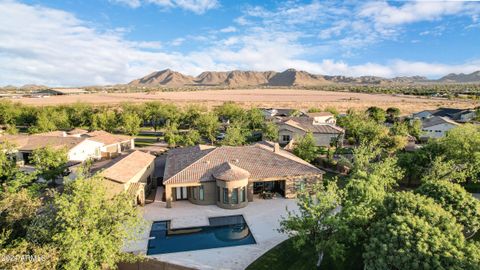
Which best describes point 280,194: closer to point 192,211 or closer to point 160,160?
point 192,211

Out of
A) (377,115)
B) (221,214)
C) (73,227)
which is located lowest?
(221,214)

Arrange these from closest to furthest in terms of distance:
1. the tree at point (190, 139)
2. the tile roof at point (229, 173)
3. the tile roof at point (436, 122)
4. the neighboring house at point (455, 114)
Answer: the tile roof at point (229, 173) → the tree at point (190, 139) → the tile roof at point (436, 122) → the neighboring house at point (455, 114)

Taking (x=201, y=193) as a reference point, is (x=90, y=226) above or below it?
above

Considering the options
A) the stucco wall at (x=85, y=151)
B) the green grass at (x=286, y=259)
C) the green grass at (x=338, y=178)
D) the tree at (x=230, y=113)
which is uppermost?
the tree at (x=230, y=113)

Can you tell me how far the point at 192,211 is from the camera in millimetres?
30656

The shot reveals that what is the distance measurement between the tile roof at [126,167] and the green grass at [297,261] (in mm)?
16941

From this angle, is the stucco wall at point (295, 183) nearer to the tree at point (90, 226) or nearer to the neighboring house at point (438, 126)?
the tree at point (90, 226)

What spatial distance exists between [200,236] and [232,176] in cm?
706

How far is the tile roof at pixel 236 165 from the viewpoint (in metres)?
32.5

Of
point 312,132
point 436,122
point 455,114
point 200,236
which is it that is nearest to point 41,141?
point 200,236

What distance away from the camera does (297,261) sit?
72.8ft

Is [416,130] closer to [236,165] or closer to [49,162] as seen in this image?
[236,165]

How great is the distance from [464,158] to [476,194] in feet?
14.7

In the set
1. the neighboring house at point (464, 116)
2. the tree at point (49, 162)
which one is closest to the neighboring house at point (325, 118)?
the neighboring house at point (464, 116)
